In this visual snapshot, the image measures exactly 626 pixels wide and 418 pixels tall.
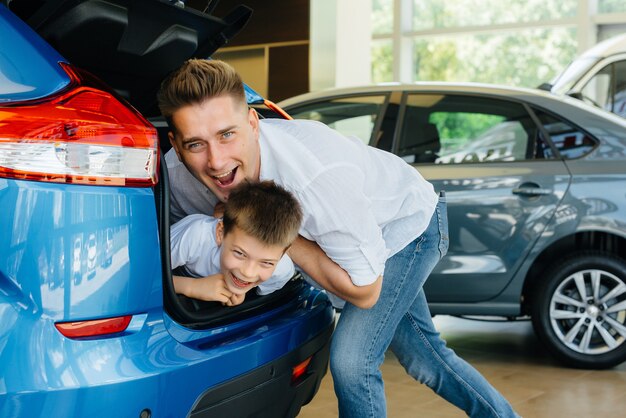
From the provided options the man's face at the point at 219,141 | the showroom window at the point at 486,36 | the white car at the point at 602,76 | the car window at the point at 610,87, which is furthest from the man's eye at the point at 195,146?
the showroom window at the point at 486,36

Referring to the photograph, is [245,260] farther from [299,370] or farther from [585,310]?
[585,310]

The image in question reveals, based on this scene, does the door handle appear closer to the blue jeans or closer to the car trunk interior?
the blue jeans

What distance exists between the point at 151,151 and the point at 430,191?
108 centimetres

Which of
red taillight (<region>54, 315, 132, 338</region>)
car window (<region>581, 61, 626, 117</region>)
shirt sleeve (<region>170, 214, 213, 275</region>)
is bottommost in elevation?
red taillight (<region>54, 315, 132, 338</region>)

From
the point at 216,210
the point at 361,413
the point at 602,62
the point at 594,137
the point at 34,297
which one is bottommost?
the point at 361,413

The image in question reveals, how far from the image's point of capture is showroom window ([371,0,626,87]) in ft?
44.9

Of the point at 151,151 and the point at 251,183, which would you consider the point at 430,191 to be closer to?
the point at 251,183

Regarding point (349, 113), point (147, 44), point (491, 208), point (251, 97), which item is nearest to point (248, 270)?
point (147, 44)

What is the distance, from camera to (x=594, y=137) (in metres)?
4.64

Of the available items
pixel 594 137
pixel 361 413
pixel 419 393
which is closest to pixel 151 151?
pixel 361 413

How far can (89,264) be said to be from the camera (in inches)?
69.8

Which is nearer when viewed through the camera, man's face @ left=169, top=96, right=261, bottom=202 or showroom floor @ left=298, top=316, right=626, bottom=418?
man's face @ left=169, top=96, right=261, bottom=202

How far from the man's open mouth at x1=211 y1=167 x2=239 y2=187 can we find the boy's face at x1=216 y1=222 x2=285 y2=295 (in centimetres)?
13

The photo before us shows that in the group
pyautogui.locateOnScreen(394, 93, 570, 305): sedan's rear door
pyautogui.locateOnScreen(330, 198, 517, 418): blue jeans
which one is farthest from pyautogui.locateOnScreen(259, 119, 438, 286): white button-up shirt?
pyautogui.locateOnScreen(394, 93, 570, 305): sedan's rear door
